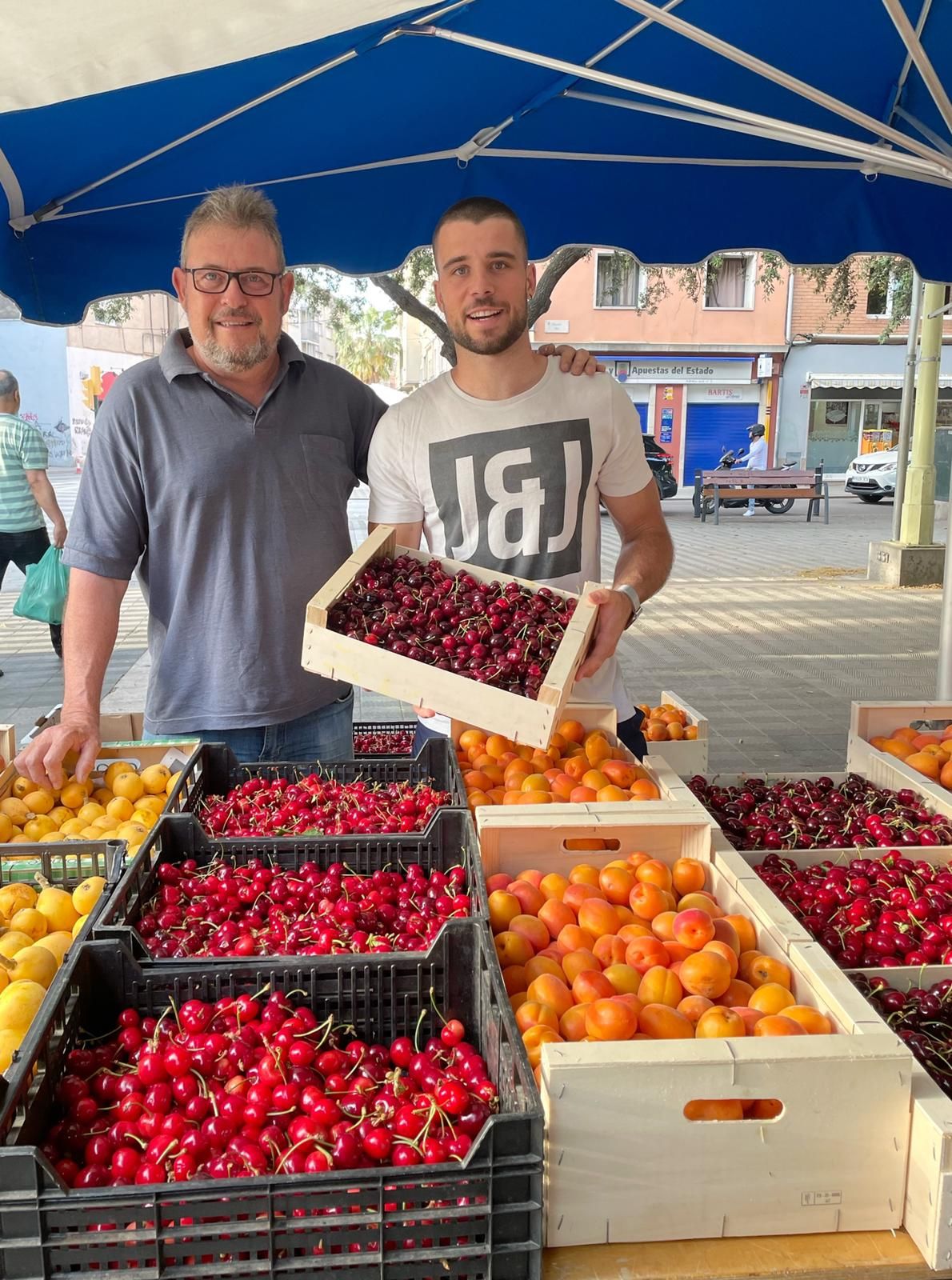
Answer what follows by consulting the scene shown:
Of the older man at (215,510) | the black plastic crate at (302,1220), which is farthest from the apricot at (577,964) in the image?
the older man at (215,510)

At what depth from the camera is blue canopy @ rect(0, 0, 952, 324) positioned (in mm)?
3506

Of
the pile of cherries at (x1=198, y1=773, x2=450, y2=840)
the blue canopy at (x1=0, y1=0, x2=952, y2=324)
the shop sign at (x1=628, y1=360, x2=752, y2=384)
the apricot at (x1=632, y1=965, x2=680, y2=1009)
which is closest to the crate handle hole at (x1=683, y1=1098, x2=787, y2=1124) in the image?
the apricot at (x1=632, y1=965, x2=680, y2=1009)

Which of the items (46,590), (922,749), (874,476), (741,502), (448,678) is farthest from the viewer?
(874,476)

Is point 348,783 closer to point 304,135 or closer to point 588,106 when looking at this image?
point 304,135

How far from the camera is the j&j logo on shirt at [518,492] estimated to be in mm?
3086

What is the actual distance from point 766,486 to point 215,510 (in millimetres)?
19216

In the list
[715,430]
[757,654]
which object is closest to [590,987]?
[757,654]

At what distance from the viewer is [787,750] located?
261 inches

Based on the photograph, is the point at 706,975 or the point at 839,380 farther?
the point at 839,380

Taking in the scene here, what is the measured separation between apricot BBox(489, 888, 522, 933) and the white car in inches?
969

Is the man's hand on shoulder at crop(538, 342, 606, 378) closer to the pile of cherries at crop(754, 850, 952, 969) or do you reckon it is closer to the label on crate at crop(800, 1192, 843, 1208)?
the pile of cherries at crop(754, 850, 952, 969)

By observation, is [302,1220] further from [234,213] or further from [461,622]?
[234,213]

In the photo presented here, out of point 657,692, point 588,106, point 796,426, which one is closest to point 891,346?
point 796,426

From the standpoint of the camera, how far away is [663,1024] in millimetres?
1689
